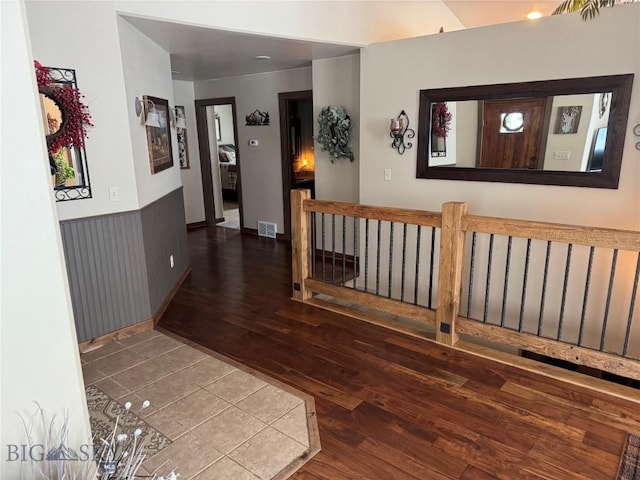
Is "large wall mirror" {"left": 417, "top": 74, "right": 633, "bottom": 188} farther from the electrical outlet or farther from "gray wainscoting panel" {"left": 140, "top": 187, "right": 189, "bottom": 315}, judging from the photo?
"gray wainscoting panel" {"left": 140, "top": 187, "right": 189, "bottom": 315}

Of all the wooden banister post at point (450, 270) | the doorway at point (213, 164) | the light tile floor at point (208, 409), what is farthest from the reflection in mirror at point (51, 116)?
the doorway at point (213, 164)

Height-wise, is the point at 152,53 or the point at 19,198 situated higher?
the point at 152,53

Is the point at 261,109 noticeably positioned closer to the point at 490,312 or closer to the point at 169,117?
the point at 169,117

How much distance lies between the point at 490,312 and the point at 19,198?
151 inches

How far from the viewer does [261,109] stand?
252 inches

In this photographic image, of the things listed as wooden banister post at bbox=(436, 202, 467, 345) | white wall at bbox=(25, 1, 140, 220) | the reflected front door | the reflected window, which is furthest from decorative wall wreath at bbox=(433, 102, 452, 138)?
white wall at bbox=(25, 1, 140, 220)

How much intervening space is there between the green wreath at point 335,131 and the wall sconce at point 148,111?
77.3 inches

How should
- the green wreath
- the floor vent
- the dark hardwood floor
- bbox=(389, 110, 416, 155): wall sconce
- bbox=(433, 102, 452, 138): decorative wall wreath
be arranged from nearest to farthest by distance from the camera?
the dark hardwood floor < bbox=(433, 102, 452, 138): decorative wall wreath < bbox=(389, 110, 416, 155): wall sconce < the green wreath < the floor vent

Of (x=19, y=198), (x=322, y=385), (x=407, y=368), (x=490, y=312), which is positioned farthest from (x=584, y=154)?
(x=19, y=198)

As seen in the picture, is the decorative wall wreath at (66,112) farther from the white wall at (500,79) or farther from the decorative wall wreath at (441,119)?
the decorative wall wreath at (441,119)

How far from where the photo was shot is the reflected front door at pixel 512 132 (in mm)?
3625

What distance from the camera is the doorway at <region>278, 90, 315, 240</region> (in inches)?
241

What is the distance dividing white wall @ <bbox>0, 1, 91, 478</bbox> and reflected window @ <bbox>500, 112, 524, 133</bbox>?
3488 mm

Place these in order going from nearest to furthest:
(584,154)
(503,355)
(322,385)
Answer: (322,385), (503,355), (584,154)
